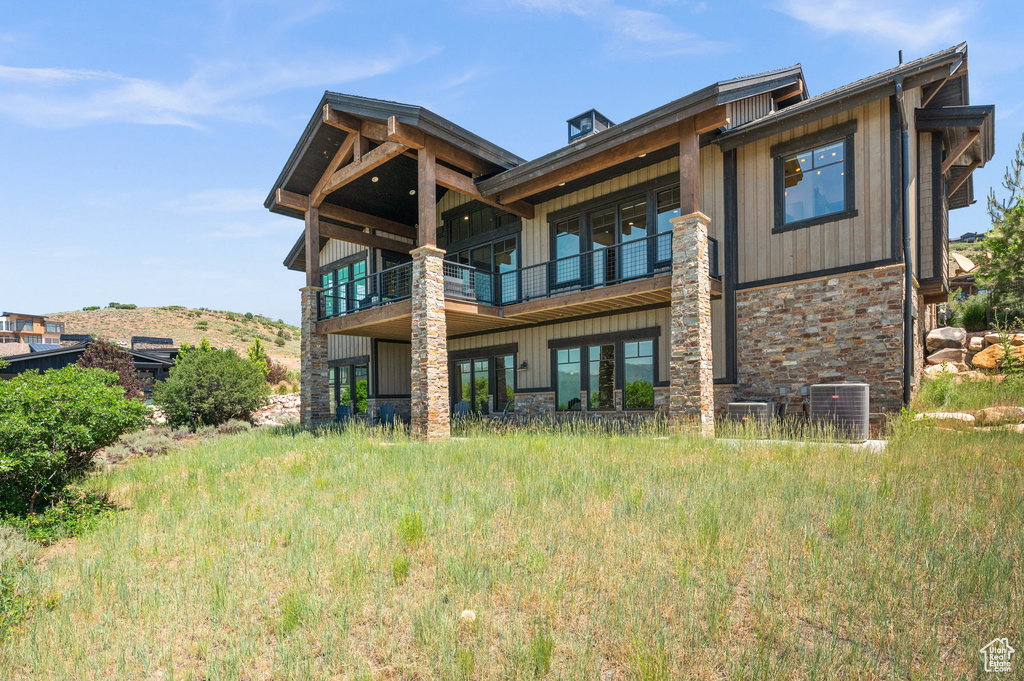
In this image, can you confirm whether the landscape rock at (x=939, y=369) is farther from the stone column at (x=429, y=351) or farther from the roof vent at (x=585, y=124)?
the stone column at (x=429, y=351)

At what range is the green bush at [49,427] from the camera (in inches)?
248

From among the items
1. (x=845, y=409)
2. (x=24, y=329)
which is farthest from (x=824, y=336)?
(x=24, y=329)

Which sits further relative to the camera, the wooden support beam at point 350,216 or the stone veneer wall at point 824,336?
the wooden support beam at point 350,216

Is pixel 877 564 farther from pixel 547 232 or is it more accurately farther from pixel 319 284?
pixel 319 284

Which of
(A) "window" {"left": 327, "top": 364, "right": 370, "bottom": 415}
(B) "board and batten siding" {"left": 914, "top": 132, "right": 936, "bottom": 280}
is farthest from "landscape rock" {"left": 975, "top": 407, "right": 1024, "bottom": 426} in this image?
(A) "window" {"left": 327, "top": 364, "right": 370, "bottom": 415}

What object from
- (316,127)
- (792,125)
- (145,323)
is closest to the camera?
(792,125)

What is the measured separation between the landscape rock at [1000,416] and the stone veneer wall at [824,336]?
1431 millimetres

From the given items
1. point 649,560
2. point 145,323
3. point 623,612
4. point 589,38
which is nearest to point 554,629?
point 623,612

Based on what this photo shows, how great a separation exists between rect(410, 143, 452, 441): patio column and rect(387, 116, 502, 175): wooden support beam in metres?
0.25

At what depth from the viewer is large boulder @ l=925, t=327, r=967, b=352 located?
1523 cm

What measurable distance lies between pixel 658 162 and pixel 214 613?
12807mm

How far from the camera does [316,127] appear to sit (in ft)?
47.9

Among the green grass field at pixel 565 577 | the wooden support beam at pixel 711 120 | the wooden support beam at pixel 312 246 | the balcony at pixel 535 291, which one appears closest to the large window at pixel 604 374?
the balcony at pixel 535 291

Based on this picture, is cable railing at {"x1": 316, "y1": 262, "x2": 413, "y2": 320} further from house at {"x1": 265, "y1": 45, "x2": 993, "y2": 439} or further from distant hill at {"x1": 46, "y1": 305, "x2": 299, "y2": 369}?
distant hill at {"x1": 46, "y1": 305, "x2": 299, "y2": 369}
